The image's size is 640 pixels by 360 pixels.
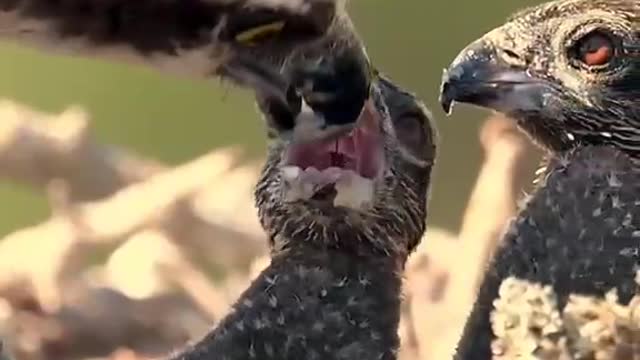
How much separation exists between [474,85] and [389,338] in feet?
0.46

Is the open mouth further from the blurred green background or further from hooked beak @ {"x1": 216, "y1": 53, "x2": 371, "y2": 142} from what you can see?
the blurred green background

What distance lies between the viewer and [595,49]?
723mm

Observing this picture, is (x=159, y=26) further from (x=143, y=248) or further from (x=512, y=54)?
(x=143, y=248)

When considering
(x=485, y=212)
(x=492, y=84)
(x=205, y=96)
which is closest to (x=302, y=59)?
(x=492, y=84)

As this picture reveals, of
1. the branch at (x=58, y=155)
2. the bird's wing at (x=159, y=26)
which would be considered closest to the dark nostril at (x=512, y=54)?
the bird's wing at (x=159, y=26)

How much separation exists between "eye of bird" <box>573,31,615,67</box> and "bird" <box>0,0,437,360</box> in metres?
0.11

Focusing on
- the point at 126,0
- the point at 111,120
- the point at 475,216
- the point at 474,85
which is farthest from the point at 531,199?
the point at 111,120

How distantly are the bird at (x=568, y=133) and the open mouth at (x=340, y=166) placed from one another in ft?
0.18

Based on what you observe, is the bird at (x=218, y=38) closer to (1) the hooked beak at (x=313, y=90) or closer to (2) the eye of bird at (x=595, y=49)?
(1) the hooked beak at (x=313, y=90)

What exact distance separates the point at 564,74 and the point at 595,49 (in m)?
0.02

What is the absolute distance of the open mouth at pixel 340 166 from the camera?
0.70 metres

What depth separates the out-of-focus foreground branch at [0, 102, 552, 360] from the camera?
129cm

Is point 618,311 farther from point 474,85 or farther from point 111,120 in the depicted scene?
point 111,120

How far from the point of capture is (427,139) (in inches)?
32.5
